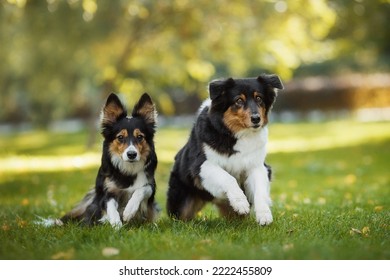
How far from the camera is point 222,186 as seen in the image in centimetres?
571

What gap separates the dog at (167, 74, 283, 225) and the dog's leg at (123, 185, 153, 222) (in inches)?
23.6

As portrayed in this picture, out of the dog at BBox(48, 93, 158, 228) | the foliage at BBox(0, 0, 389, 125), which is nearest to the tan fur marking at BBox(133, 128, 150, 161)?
the dog at BBox(48, 93, 158, 228)

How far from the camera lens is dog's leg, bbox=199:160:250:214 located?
559cm

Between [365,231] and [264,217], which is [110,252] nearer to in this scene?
[264,217]

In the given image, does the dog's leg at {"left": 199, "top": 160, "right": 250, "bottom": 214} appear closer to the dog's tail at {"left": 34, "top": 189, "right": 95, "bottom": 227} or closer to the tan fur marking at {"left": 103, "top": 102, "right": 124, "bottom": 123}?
the tan fur marking at {"left": 103, "top": 102, "right": 124, "bottom": 123}

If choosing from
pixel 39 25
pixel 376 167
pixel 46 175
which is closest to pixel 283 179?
pixel 376 167

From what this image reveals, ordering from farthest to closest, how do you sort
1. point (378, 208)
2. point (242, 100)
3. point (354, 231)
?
point (378, 208), point (242, 100), point (354, 231)

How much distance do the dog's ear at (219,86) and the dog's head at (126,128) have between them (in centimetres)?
79

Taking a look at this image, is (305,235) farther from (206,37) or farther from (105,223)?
(206,37)

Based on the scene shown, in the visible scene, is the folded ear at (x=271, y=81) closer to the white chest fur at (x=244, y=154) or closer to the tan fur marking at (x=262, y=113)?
the tan fur marking at (x=262, y=113)

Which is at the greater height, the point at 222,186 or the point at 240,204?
the point at 222,186

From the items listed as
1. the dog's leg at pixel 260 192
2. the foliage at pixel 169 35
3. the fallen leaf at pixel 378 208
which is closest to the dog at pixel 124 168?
the dog's leg at pixel 260 192

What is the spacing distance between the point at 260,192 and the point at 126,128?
164 centimetres

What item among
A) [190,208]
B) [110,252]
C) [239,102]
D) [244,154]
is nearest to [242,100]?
[239,102]
